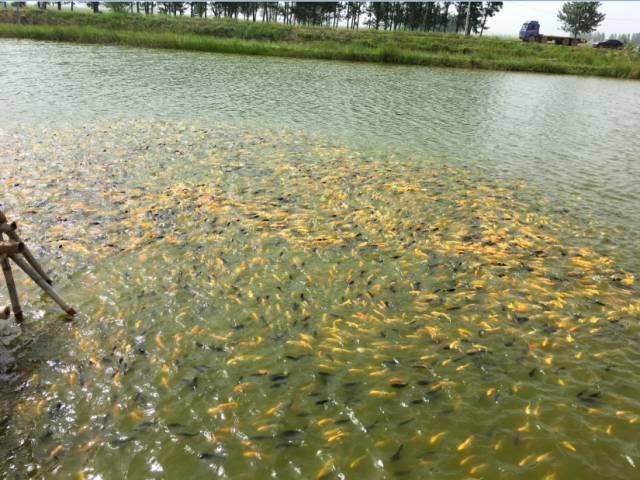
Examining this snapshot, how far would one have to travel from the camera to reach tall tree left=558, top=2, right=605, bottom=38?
110m

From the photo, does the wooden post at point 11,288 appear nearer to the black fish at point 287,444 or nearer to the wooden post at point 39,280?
the wooden post at point 39,280

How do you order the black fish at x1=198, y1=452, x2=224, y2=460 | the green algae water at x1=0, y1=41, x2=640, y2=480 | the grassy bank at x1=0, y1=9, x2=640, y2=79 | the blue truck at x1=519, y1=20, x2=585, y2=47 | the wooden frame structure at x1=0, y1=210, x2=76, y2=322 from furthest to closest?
1. the blue truck at x1=519, y1=20, x2=585, y2=47
2. the grassy bank at x1=0, y1=9, x2=640, y2=79
3. the wooden frame structure at x1=0, y1=210, x2=76, y2=322
4. the green algae water at x1=0, y1=41, x2=640, y2=480
5. the black fish at x1=198, y1=452, x2=224, y2=460

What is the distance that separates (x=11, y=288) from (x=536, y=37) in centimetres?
9414

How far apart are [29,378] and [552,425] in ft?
21.8

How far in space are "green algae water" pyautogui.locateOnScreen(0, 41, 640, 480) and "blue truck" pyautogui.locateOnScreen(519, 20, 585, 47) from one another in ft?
249

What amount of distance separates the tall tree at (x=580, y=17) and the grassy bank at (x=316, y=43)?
60980 millimetres

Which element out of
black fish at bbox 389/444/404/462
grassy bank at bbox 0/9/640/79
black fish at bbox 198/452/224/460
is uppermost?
grassy bank at bbox 0/9/640/79

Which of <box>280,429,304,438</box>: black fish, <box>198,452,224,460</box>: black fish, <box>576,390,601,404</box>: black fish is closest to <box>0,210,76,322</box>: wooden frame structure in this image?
<box>198,452,224,460</box>: black fish

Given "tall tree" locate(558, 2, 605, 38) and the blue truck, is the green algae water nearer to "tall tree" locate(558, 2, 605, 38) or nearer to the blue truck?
the blue truck

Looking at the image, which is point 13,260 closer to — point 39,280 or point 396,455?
point 39,280

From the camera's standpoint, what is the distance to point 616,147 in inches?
770

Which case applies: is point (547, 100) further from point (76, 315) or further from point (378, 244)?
point (76, 315)

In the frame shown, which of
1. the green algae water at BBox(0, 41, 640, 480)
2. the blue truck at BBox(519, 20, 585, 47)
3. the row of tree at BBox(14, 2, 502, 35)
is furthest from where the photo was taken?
the row of tree at BBox(14, 2, 502, 35)

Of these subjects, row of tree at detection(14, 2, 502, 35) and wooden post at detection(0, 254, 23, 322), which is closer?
wooden post at detection(0, 254, 23, 322)
